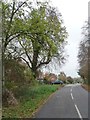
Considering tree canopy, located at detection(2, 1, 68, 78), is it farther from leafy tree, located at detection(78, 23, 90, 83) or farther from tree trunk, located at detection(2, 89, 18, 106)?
leafy tree, located at detection(78, 23, 90, 83)

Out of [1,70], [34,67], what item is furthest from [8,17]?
[34,67]

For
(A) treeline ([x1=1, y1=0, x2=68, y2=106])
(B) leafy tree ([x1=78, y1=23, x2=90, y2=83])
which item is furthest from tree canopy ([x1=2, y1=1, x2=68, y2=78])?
(B) leafy tree ([x1=78, y1=23, x2=90, y2=83])

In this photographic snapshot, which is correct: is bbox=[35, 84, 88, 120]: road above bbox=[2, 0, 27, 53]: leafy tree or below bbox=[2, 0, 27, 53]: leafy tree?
below

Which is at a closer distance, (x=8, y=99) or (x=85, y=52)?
(x=8, y=99)

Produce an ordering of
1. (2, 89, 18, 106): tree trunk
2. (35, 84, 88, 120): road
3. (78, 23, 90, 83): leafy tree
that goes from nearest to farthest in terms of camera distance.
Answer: (35, 84, 88, 120): road, (2, 89, 18, 106): tree trunk, (78, 23, 90, 83): leafy tree

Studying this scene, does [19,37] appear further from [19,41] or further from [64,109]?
[64,109]

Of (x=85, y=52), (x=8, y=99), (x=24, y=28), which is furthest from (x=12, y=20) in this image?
(x=85, y=52)

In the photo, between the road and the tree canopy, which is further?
the tree canopy

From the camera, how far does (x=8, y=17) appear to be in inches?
1182

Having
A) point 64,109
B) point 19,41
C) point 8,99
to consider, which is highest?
point 19,41

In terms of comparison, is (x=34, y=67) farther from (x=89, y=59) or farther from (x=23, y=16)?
(x=23, y=16)

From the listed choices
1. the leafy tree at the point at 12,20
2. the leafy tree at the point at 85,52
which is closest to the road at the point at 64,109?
the leafy tree at the point at 12,20

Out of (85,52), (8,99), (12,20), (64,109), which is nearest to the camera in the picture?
(64,109)

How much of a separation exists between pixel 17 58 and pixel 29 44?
4433mm
